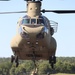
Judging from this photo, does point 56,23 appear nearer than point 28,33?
No

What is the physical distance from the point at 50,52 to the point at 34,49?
2558mm

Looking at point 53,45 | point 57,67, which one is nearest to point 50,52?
point 53,45

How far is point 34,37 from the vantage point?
1013 inches

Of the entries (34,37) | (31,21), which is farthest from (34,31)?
(31,21)

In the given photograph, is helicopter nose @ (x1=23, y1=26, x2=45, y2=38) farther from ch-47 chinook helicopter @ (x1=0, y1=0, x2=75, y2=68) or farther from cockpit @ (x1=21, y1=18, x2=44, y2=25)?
cockpit @ (x1=21, y1=18, x2=44, y2=25)

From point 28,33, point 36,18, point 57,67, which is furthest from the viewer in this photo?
point 57,67

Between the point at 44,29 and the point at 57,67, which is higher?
the point at 44,29

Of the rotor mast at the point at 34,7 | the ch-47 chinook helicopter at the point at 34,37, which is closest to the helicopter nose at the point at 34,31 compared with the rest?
the ch-47 chinook helicopter at the point at 34,37

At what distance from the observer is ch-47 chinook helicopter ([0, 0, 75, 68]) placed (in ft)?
85.4

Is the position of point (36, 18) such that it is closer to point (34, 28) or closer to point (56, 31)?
point (34, 28)

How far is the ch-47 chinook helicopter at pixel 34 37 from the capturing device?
2602 centimetres

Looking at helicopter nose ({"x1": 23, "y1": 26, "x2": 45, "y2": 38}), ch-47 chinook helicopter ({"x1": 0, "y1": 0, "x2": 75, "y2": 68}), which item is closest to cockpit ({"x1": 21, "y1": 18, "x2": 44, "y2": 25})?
ch-47 chinook helicopter ({"x1": 0, "y1": 0, "x2": 75, "y2": 68})

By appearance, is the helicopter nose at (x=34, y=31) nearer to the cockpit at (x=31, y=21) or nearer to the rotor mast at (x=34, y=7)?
the cockpit at (x=31, y=21)

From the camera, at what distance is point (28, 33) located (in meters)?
25.7
